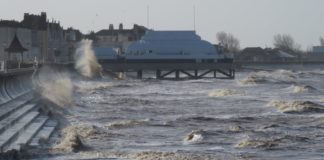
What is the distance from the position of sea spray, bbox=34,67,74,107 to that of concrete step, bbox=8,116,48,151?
1193 centimetres

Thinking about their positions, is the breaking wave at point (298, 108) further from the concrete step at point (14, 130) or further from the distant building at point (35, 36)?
the distant building at point (35, 36)

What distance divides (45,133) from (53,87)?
1288 inches

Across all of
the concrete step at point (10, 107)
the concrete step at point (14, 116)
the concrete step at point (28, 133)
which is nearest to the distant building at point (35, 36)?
the concrete step at point (10, 107)

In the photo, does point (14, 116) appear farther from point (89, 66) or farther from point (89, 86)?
point (89, 66)

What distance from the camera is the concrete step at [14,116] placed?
81.5 ft

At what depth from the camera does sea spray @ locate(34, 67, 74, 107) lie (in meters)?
45.7

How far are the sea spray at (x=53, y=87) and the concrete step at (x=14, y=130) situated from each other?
39.4 feet

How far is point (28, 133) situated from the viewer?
80.2 feet

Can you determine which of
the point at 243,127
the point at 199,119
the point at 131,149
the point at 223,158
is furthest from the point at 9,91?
the point at 223,158

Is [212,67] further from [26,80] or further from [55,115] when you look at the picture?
[55,115]

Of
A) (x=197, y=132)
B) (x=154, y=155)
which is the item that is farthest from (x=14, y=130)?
(x=197, y=132)

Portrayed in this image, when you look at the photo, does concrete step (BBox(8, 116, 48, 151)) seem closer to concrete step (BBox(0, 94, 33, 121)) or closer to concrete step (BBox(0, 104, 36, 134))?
concrete step (BBox(0, 104, 36, 134))

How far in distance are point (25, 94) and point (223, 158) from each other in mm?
25096

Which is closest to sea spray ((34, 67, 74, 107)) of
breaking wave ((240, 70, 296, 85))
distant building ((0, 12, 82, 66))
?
breaking wave ((240, 70, 296, 85))
